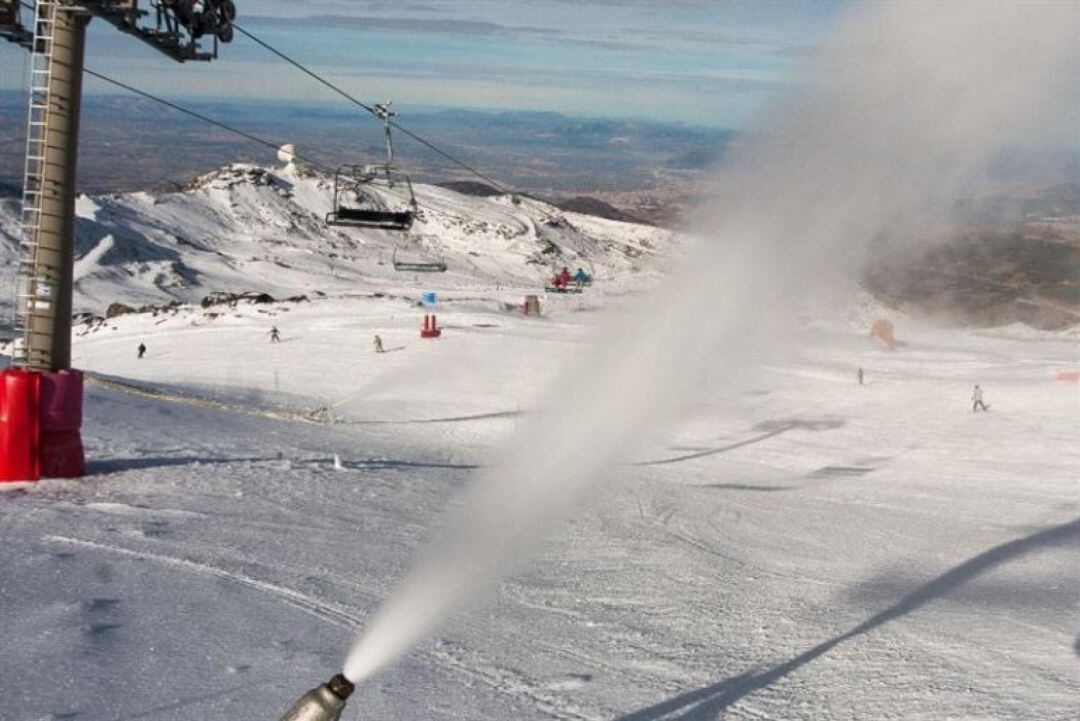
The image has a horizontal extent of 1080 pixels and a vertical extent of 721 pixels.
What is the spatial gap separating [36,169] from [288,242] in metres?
84.4

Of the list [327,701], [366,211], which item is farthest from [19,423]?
[366,211]

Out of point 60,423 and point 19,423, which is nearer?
point 19,423

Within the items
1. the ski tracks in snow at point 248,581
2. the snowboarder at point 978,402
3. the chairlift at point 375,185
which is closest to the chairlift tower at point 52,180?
the ski tracks in snow at point 248,581

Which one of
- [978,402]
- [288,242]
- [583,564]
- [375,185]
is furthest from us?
[288,242]

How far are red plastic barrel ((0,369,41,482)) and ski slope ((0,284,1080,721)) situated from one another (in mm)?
306

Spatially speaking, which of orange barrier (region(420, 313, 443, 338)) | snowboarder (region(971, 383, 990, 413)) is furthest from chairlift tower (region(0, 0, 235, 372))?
orange barrier (region(420, 313, 443, 338))

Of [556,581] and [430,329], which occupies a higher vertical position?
[430,329]

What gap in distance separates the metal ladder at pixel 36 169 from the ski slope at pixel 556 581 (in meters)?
1.69

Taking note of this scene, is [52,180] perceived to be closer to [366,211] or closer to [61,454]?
[61,454]

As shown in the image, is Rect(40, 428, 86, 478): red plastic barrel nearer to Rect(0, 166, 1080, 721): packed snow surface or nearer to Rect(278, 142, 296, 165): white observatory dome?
Rect(0, 166, 1080, 721): packed snow surface

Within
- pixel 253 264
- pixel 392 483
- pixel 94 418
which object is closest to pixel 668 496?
pixel 392 483

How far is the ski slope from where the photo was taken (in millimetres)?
Answer: 6969

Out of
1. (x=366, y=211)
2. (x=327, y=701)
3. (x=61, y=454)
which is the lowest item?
(x=61, y=454)

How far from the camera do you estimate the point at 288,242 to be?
94938mm
